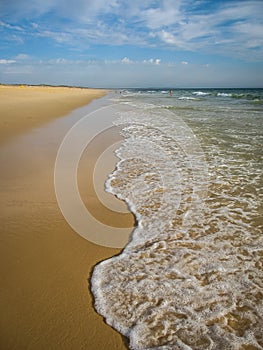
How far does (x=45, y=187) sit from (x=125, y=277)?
263cm

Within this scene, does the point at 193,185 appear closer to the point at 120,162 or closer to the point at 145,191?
the point at 145,191

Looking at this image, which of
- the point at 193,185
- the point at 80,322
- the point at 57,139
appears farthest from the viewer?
the point at 57,139

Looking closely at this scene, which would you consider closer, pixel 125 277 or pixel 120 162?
pixel 125 277

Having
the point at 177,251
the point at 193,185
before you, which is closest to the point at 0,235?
the point at 177,251

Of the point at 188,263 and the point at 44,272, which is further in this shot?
the point at 188,263

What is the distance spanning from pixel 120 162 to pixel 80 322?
4.70 meters

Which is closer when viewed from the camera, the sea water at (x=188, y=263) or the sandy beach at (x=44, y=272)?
the sandy beach at (x=44, y=272)

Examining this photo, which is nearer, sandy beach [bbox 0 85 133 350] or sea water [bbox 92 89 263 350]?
sandy beach [bbox 0 85 133 350]

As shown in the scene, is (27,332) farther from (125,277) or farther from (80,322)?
(125,277)

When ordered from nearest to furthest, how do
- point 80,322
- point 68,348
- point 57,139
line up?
point 68,348 → point 80,322 → point 57,139

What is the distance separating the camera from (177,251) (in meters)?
3.16

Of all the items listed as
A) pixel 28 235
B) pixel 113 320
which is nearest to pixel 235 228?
pixel 113 320

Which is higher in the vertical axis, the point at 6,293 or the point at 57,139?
the point at 57,139

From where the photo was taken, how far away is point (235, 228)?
3625 mm
